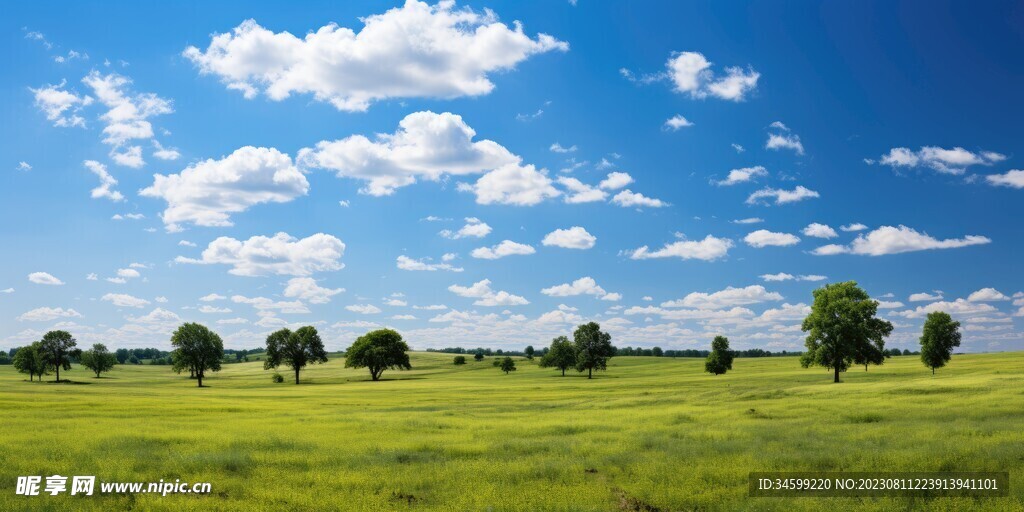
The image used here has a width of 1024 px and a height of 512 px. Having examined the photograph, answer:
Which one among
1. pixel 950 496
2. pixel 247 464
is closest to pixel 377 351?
pixel 247 464

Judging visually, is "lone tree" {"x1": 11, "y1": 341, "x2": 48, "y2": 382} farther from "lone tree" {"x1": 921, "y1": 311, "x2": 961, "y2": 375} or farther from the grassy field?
"lone tree" {"x1": 921, "y1": 311, "x2": 961, "y2": 375}

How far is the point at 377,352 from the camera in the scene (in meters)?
134

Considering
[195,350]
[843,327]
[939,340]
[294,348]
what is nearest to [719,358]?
[939,340]

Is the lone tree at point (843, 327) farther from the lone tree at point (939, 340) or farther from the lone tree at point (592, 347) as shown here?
the lone tree at point (592, 347)

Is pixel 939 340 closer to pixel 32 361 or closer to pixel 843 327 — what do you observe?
pixel 843 327

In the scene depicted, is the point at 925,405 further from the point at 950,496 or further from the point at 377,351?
the point at 377,351

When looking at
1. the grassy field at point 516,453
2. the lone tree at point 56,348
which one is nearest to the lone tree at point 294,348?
the lone tree at point 56,348

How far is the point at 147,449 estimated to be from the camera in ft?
91.2

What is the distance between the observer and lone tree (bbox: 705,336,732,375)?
4670 inches

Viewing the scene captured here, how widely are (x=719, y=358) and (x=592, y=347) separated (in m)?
24.5

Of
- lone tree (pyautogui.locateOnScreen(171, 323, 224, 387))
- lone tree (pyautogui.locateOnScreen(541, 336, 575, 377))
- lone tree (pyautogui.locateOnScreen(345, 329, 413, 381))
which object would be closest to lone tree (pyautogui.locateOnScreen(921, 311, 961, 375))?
lone tree (pyautogui.locateOnScreen(541, 336, 575, 377))

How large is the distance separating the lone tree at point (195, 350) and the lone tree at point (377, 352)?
24.9m

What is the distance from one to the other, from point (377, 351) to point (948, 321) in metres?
99.3

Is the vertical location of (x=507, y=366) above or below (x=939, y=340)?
below
